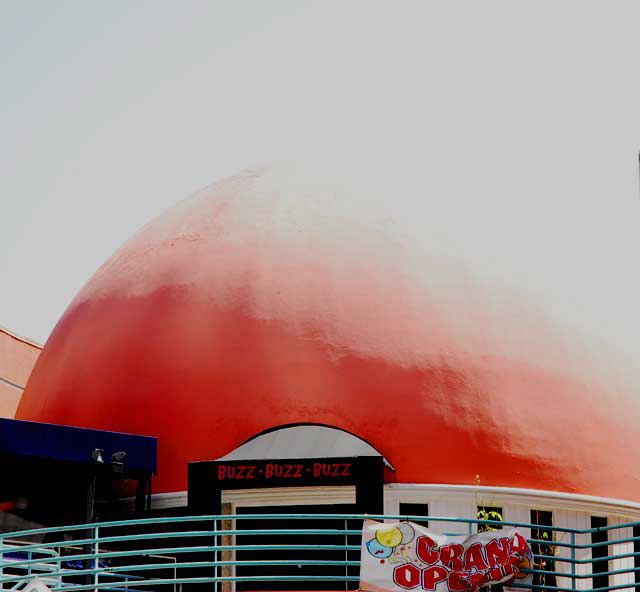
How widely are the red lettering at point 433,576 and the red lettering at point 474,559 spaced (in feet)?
0.79

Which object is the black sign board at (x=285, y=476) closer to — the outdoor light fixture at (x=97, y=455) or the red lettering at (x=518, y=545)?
the outdoor light fixture at (x=97, y=455)

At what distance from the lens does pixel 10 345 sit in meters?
24.4

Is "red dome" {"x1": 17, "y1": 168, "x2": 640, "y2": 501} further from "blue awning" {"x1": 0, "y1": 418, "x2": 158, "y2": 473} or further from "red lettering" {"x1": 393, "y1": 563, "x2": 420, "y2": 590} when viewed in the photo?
"red lettering" {"x1": 393, "y1": 563, "x2": 420, "y2": 590}

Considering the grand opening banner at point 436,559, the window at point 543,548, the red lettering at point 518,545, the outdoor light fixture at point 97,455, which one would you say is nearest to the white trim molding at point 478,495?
the window at point 543,548

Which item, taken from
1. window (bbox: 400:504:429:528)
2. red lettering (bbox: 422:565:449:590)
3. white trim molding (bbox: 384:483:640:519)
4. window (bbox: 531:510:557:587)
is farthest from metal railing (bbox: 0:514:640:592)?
red lettering (bbox: 422:565:449:590)

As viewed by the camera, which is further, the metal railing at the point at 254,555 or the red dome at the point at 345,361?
the red dome at the point at 345,361

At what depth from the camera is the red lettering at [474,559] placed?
14672 millimetres

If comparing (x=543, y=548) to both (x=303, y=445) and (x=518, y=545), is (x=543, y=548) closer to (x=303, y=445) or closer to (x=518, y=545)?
(x=518, y=545)

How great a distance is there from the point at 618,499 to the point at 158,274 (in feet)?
22.9

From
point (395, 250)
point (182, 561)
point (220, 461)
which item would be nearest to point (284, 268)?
point (395, 250)

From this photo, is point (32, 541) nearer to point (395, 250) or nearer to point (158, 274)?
point (158, 274)

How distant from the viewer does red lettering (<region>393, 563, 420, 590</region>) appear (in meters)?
14.6

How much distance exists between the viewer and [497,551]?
1468 centimetres

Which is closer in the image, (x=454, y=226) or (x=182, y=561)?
(x=182, y=561)
